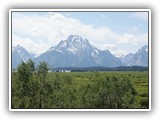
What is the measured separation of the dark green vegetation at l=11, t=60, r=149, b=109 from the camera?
12.7 feet

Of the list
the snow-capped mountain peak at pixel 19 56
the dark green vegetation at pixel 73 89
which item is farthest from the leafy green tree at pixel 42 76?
the snow-capped mountain peak at pixel 19 56

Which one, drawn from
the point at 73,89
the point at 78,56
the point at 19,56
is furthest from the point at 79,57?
the point at 19,56

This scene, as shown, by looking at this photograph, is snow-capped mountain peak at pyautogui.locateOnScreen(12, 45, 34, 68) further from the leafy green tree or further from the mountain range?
the leafy green tree

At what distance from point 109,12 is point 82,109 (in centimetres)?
71

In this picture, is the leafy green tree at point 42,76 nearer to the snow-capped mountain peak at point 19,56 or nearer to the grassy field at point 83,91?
the grassy field at point 83,91

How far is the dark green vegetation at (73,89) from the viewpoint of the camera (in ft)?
12.7

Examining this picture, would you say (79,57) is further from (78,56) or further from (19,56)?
(19,56)

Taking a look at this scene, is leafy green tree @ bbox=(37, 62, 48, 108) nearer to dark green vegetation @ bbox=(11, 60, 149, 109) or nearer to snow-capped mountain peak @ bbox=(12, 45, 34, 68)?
dark green vegetation @ bbox=(11, 60, 149, 109)

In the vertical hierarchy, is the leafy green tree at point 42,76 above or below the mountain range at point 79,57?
below

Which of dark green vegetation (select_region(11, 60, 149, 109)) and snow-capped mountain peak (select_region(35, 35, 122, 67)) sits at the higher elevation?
snow-capped mountain peak (select_region(35, 35, 122, 67))

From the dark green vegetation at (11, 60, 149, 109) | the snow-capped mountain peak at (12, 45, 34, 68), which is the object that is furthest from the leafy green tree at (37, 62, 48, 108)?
the snow-capped mountain peak at (12, 45, 34, 68)

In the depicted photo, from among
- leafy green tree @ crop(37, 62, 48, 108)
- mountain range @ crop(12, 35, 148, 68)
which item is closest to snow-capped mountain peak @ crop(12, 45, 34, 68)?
mountain range @ crop(12, 35, 148, 68)

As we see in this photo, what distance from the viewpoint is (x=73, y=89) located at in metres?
3.90
